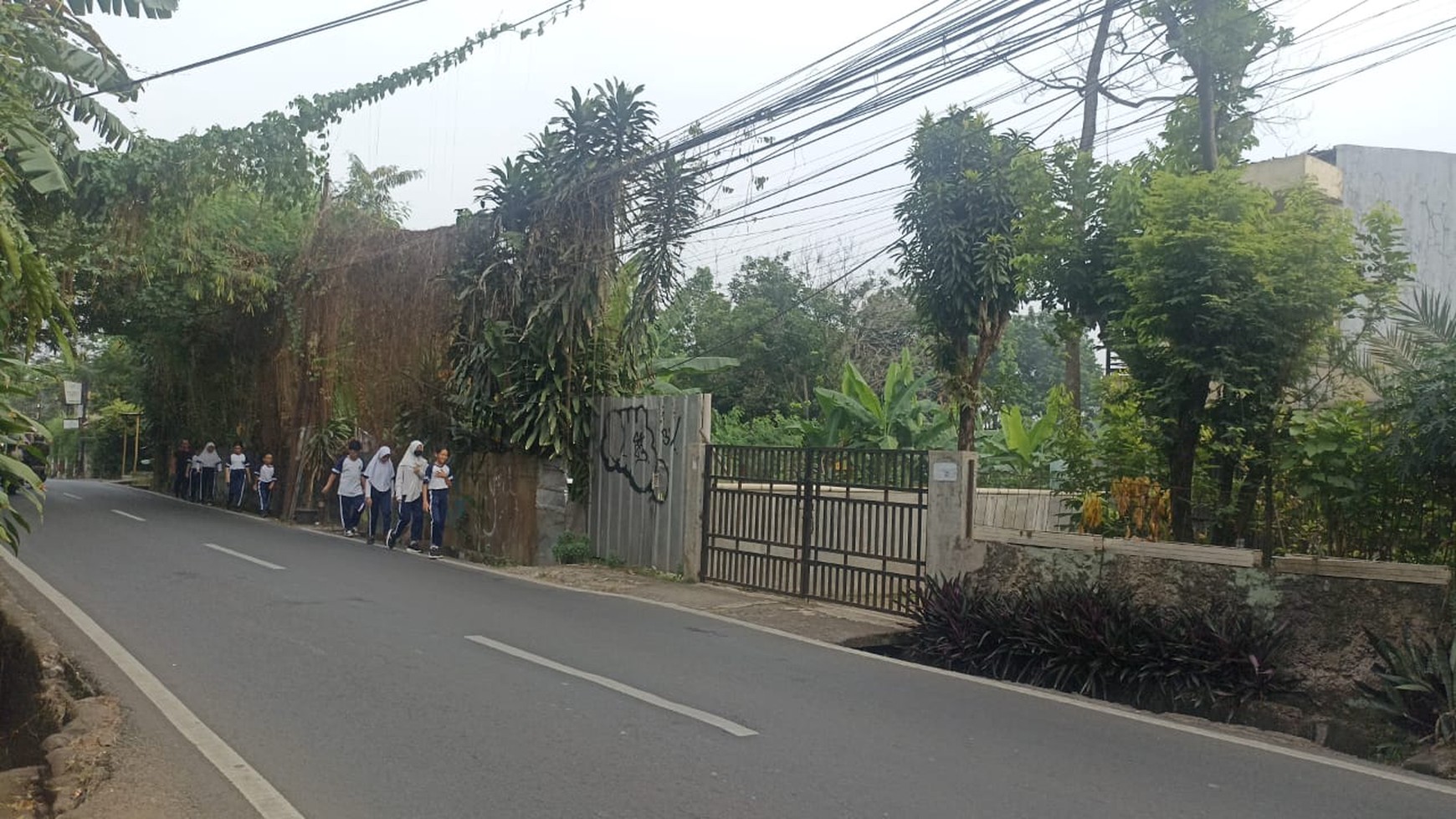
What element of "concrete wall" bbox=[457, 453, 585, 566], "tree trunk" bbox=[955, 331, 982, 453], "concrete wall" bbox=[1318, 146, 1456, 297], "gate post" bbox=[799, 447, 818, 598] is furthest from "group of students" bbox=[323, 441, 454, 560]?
"concrete wall" bbox=[1318, 146, 1456, 297]

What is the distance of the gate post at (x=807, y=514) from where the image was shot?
12.5 meters

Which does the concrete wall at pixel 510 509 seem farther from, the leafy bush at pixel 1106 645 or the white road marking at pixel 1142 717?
the leafy bush at pixel 1106 645

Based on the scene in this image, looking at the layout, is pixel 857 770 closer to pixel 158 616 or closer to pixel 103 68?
pixel 158 616

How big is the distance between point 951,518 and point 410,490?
9448 millimetres

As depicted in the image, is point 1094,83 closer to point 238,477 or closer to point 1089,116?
point 1089,116

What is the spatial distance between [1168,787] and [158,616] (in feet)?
27.7

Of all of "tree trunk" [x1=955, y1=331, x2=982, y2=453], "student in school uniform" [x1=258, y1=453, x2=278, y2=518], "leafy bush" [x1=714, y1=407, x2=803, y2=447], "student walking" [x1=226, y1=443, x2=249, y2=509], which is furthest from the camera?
"student walking" [x1=226, y1=443, x2=249, y2=509]

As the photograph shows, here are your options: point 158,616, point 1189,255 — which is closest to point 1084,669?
point 1189,255

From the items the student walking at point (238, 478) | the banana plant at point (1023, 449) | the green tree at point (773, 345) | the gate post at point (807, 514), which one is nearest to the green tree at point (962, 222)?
the banana plant at point (1023, 449)

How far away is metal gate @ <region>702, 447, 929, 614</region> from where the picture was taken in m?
11.5

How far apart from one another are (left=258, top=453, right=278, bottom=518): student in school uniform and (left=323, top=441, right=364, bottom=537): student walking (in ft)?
17.0

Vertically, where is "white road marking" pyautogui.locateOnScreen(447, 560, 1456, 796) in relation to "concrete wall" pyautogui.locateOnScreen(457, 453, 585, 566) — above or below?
below

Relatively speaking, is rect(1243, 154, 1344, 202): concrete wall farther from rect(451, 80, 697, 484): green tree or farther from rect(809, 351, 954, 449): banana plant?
rect(451, 80, 697, 484): green tree

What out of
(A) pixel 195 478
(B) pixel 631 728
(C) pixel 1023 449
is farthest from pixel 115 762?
(A) pixel 195 478
